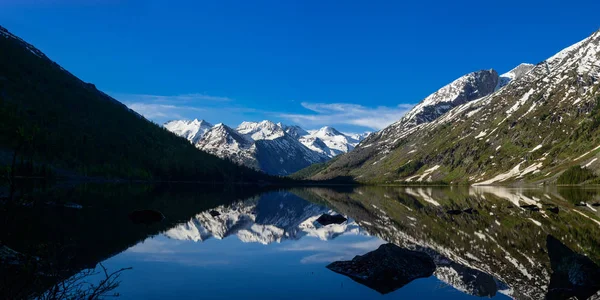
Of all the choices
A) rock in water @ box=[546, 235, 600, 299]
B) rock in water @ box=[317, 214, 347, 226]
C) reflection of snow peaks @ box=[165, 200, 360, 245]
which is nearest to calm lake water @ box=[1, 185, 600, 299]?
rock in water @ box=[546, 235, 600, 299]

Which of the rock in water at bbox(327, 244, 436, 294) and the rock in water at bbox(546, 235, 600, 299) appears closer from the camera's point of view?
the rock in water at bbox(546, 235, 600, 299)

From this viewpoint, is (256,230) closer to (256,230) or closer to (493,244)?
(256,230)

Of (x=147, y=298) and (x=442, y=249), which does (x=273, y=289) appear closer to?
(x=147, y=298)

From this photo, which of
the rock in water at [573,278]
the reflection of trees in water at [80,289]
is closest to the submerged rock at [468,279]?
the rock in water at [573,278]

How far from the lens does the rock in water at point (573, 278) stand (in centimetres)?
2714

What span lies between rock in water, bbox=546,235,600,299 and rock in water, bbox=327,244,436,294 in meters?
9.28

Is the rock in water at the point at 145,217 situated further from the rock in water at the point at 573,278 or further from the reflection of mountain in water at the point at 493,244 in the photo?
the rock in water at the point at 573,278

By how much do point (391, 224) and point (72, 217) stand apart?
167ft

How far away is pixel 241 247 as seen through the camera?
47.3 meters

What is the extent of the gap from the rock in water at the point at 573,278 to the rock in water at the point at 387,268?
928 centimetres

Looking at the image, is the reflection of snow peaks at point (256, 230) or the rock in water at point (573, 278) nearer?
the rock in water at point (573, 278)

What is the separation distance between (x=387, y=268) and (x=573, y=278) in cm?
1340

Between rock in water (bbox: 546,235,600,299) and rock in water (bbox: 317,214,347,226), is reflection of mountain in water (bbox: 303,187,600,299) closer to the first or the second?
rock in water (bbox: 546,235,600,299)

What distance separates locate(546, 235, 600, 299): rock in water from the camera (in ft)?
89.0
